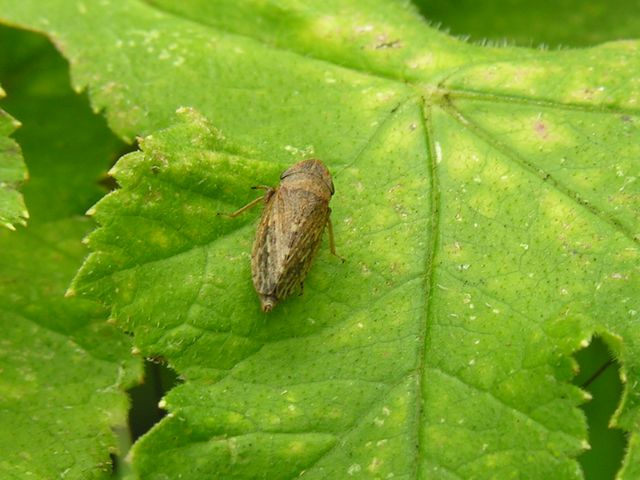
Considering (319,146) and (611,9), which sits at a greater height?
(611,9)

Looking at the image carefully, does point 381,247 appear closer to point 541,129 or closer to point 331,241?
point 331,241

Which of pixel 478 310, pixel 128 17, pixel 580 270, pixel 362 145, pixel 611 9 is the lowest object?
pixel 478 310

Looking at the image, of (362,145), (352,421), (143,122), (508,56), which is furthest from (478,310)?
(143,122)

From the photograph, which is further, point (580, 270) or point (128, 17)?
point (128, 17)

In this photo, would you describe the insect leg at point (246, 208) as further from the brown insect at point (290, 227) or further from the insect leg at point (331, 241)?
the insect leg at point (331, 241)

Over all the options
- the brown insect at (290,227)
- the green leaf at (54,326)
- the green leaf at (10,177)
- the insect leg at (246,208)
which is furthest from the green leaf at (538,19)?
the green leaf at (10,177)

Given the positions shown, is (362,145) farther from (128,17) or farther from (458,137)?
(128,17)

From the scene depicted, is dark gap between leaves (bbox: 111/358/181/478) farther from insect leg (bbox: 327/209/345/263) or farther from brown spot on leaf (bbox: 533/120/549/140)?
brown spot on leaf (bbox: 533/120/549/140)
